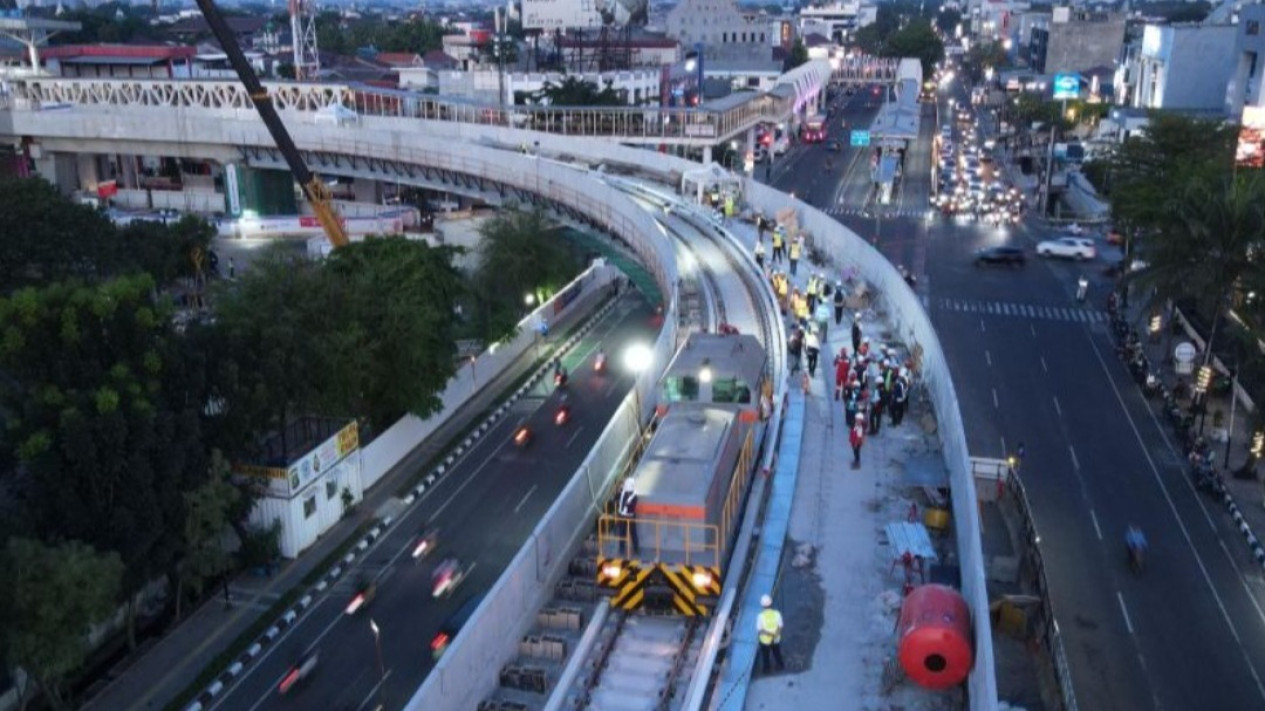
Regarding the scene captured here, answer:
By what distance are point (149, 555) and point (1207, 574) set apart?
23641 mm

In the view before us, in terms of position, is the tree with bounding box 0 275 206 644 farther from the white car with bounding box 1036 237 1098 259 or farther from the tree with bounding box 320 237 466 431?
the white car with bounding box 1036 237 1098 259

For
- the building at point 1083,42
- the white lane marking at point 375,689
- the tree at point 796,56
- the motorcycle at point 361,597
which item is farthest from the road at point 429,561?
the tree at point 796,56

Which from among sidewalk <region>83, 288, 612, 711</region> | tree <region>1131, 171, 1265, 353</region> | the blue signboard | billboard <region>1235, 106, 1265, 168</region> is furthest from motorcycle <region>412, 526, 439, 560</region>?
the blue signboard

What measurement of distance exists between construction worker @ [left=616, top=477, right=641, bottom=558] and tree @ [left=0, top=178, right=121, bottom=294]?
3294cm

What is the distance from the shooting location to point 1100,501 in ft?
92.2

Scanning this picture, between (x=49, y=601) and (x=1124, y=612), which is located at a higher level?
(x=49, y=601)

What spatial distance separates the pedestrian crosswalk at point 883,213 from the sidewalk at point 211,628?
41.3m

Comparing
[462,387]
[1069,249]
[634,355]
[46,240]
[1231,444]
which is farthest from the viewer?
[1069,249]

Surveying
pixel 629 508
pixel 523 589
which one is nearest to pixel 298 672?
pixel 523 589

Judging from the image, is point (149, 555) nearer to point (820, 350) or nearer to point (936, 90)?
point (820, 350)

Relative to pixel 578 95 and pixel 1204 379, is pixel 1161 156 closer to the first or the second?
pixel 1204 379

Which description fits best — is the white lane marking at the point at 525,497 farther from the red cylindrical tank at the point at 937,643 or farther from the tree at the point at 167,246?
the tree at the point at 167,246

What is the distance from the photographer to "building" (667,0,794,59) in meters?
128

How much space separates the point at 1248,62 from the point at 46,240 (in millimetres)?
63625
